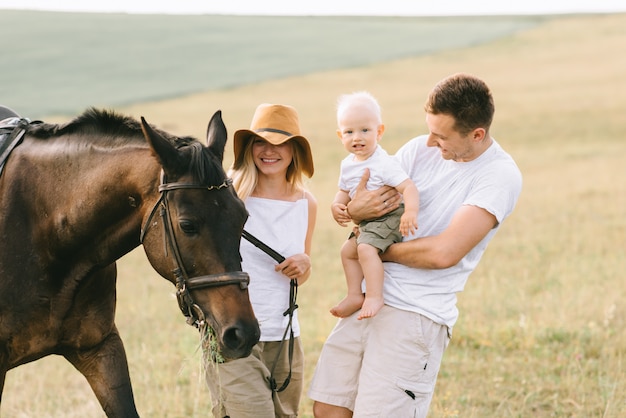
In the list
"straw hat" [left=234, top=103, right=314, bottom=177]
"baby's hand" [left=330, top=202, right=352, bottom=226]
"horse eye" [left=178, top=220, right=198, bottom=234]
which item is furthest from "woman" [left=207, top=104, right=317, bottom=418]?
"horse eye" [left=178, top=220, right=198, bottom=234]

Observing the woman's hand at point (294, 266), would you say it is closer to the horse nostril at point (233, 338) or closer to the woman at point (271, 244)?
the woman at point (271, 244)

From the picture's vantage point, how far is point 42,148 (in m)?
4.08

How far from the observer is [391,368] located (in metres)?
4.03

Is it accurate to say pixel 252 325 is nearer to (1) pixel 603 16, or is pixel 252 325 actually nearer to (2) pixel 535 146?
(2) pixel 535 146

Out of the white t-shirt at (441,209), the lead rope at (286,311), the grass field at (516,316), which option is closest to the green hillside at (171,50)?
the grass field at (516,316)

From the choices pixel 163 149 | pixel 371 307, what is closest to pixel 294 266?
pixel 371 307

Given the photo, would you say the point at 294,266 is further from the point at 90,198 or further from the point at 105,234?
the point at 90,198

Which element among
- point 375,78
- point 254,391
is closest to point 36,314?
point 254,391

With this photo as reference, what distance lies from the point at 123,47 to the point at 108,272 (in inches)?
1979

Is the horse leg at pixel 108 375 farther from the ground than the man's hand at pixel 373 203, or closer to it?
closer to it

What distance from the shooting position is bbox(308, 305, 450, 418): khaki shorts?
4012mm

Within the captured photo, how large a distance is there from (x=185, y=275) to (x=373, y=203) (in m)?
1.08

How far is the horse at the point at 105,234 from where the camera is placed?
11.4 feet

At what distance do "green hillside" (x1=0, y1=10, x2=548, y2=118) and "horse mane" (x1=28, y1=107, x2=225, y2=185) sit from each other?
3042 centimetres
